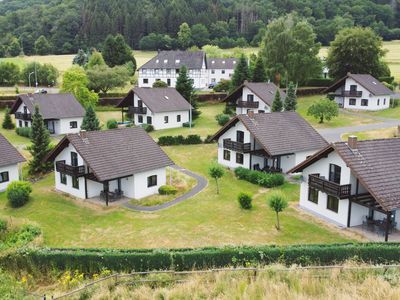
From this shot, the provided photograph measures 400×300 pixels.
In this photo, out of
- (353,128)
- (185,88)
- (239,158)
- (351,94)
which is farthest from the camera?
(351,94)

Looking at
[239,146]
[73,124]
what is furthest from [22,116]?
[239,146]

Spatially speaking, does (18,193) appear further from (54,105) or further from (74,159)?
(54,105)

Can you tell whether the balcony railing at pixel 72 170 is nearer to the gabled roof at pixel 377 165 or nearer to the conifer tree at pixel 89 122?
the conifer tree at pixel 89 122

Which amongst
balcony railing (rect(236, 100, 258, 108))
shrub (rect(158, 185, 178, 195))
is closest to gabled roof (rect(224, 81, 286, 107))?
balcony railing (rect(236, 100, 258, 108))

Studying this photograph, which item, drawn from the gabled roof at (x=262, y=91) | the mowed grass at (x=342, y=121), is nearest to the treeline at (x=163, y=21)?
the mowed grass at (x=342, y=121)

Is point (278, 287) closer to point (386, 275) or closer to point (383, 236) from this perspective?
point (386, 275)

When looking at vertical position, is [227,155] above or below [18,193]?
above

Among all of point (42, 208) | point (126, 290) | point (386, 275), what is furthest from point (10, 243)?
point (386, 275)
